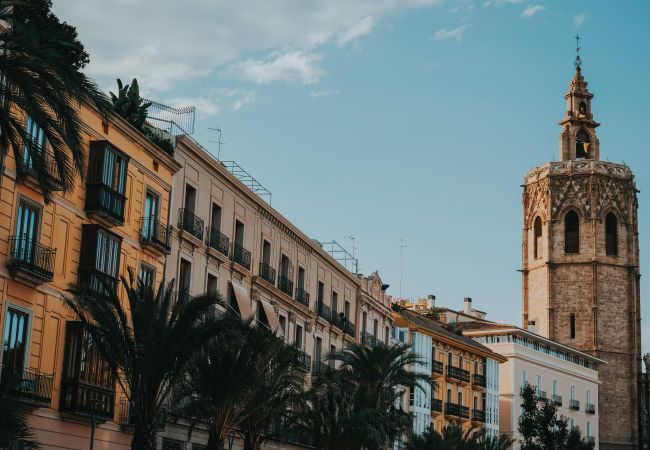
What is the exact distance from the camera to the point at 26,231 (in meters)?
30.1

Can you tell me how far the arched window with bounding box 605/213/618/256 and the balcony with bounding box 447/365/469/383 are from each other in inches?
1426

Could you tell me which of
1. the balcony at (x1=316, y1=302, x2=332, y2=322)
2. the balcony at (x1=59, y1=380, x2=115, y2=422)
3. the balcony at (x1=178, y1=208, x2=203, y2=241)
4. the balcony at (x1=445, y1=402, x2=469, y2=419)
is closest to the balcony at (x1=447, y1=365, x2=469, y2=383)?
the balcony at (x1=445, y1=402, x2=469, y2=419)

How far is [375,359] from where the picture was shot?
47906mm

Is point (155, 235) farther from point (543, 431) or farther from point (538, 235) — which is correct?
point (538, 235)

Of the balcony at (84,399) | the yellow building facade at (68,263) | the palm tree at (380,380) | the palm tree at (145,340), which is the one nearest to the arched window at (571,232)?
the palm tree at (380,380)

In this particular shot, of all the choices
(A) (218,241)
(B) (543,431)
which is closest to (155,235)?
(A) (218,241)

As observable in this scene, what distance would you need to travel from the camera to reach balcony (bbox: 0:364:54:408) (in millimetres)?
28578

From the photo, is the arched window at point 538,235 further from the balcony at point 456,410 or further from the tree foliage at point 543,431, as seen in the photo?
the tree foliage at point 543,431

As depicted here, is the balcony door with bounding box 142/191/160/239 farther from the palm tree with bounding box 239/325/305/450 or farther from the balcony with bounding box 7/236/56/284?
the balcony with bounding box 7/236/56/284

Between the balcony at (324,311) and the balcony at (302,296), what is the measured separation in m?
1.89

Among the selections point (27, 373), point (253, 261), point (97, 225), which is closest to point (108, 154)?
point (97, 225)

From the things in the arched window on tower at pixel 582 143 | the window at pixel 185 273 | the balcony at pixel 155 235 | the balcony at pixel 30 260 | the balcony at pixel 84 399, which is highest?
the arched window on tower at pixel 582 143

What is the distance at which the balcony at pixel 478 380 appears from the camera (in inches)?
3245

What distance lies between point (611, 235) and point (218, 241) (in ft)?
250
